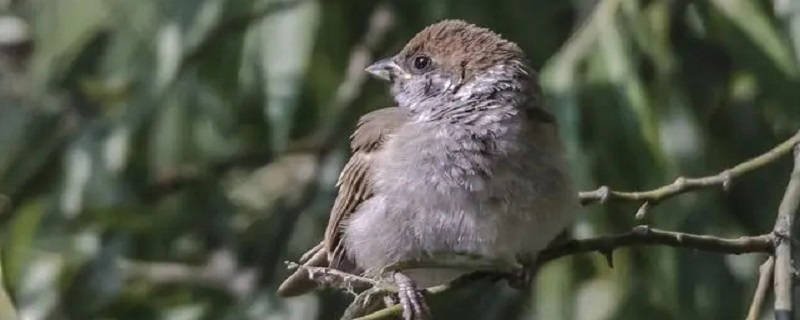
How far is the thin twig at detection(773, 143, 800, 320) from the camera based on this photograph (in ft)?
6.31

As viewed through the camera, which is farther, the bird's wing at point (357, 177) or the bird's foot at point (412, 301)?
the bird's wing at point (357, 177)

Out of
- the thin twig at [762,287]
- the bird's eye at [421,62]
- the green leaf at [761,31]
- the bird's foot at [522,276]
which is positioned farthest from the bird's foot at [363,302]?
the green leaf at [761,31]

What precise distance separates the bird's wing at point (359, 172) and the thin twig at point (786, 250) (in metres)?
1.03

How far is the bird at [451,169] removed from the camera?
2812mm

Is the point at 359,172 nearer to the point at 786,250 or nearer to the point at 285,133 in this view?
the point at 285,133

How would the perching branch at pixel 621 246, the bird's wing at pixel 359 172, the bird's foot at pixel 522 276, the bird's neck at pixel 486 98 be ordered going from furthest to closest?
the bird's wing at pixel 359 172 < the bird's neck at pixel 486 98 < the bird's foot at pixel 522 276 < the perching branch at pixel 621 246

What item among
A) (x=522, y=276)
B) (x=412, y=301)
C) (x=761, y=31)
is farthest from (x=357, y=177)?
(x=761, y=31)

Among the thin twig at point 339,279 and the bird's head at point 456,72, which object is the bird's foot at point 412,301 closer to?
the thin twig at point 339,279

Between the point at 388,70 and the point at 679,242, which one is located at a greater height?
the point at 388,70

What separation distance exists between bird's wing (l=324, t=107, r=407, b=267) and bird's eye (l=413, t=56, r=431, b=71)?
10 cm

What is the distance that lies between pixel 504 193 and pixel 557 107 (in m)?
0.56

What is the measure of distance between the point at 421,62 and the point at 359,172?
28cm

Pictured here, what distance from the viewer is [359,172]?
3184mm

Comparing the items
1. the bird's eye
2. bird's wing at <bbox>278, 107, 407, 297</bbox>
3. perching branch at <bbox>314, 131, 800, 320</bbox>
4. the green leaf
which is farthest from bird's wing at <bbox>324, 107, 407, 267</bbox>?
the green leaf
